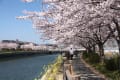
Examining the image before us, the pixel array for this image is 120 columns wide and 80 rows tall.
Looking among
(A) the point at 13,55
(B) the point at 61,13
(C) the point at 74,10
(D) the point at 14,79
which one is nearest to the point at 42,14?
(B) the point at 61,13

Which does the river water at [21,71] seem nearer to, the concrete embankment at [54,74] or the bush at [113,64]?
the concrete embankment at [54,74]

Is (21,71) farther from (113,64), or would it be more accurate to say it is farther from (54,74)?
(113,64)

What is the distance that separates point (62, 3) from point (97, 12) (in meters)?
1.76

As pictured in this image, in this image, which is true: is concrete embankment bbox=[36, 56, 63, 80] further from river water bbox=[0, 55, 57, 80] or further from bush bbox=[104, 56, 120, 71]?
river water bbox=[0, 55, 57, 80]

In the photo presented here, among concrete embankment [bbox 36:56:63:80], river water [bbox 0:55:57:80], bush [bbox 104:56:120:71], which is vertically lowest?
river water [bbox 0:55:57:80]

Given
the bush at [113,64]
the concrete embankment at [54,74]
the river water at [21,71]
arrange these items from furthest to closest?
the river water at [21,71] < the bush at [113,64] < the concrete embankment at [54,74]

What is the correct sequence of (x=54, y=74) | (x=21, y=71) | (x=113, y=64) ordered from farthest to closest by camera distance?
(x=21, y=71) < (x=113, y=64) < (x=54, y=74)

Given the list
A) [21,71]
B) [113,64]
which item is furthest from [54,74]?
[21,71]

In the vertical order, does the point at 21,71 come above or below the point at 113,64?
below

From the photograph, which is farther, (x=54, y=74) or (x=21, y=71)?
(x=21, y=71)

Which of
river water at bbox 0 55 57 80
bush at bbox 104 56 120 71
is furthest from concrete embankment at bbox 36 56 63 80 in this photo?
river water at bbox 0 55 57 80

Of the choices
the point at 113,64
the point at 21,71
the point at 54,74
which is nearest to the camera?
the point at 54,74

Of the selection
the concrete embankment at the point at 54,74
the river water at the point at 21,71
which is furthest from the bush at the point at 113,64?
the river water at the point at 21,71

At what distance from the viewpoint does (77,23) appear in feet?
34.7
